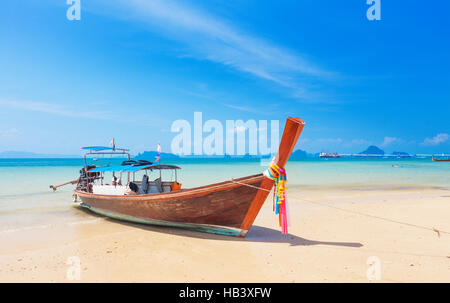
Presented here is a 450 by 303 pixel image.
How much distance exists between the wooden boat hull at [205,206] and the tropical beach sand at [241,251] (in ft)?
0.92

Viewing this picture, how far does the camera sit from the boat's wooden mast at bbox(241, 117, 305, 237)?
5268 mm

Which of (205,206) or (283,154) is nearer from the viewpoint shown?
(283,154)

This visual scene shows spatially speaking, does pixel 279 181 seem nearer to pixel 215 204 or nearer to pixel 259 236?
pixel 215 204

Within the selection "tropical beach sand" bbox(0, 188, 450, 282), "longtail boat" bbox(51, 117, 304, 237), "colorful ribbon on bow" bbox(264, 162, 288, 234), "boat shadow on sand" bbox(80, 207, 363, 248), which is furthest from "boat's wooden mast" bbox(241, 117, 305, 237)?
"tropical beach sand" bbox(0, 188, 450, 282)

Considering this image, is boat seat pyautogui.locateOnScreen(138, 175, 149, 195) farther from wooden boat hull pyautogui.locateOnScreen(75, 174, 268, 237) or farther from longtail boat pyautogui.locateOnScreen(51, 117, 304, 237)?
wooden boat hull pyautogui.locateOnScreen(75, 174, 268, 237)

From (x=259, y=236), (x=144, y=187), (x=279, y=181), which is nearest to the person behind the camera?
(x=279, y=181)

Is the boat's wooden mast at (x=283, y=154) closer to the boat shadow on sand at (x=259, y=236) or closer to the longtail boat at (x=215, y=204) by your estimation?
the longtail boat at (x=215, y=204)

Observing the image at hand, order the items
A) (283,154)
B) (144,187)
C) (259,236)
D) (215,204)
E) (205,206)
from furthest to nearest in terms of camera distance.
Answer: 1. (144,187)
2. (259,236)
3. (205,206)
4. (215,204)
5. (283,154)

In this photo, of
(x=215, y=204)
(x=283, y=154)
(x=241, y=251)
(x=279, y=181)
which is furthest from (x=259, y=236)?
(x=283, y=154)

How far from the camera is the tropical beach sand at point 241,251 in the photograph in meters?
4.85

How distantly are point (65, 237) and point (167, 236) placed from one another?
294 centimetres

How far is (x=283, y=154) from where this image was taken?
576 cm

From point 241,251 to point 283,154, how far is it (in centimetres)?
232
